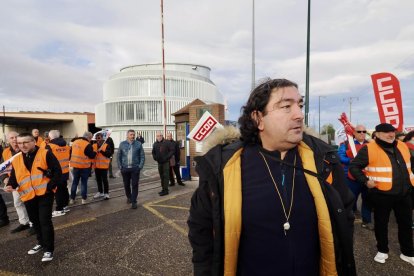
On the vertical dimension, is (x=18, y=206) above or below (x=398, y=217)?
below

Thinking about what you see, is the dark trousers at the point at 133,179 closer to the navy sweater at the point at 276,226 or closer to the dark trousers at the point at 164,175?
the dark trousers at the point at 164,175

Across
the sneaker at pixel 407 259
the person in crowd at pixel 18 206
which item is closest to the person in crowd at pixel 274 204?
the sneaker at pixel 407 259

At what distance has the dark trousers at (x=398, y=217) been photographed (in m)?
3.61

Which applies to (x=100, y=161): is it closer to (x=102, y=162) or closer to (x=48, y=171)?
(x=102, y=162)

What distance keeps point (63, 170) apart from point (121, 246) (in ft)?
10.8

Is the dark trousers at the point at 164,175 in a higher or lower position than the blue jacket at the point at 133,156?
lower

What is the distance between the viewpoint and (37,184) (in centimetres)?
396

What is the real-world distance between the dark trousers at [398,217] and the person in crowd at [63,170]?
5990 mm

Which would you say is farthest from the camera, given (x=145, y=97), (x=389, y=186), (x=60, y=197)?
(x=145, y=97)

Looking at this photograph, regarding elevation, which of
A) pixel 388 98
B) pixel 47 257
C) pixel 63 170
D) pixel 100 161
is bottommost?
pixel 47 257

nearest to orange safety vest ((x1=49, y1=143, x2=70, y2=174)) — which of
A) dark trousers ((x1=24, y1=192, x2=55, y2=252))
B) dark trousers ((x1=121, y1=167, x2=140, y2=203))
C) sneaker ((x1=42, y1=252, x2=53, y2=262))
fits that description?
dark trousers ((x1=121, y1=167, x2=140, y2=203))

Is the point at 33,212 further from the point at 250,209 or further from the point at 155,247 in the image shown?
the point at 250,209

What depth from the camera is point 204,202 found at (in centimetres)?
177

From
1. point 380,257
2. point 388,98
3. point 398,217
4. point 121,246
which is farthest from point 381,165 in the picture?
point 121,246
